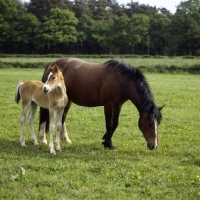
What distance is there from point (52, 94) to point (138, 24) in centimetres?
9235

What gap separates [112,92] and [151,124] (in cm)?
123

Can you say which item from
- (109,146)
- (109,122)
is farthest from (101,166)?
(109,122)

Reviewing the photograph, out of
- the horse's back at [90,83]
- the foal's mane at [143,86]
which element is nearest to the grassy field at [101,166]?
the foal's mane at [143,86]

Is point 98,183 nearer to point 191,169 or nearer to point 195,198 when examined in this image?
point 195,198

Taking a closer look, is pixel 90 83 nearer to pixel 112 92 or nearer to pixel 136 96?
pixel 112 92

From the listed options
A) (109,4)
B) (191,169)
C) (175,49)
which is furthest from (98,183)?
(109,4)

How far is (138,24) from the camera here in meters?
96.7

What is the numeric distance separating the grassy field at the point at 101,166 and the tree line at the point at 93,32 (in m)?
77.0

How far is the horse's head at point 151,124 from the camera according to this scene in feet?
24.9

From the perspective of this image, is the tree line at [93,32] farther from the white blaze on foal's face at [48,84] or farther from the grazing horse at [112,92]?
the white blaze on foal's face at [48,84]

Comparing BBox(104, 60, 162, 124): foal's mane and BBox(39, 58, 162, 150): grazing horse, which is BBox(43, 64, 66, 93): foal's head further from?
BBox(104, 60, 162, 124): foal's mane

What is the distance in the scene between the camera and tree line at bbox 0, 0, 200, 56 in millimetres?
85875

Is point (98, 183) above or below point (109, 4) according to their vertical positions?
below

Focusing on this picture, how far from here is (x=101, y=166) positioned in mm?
6566
